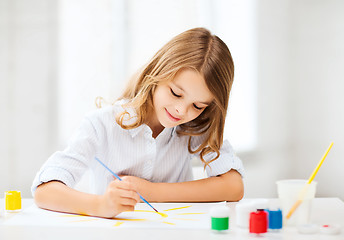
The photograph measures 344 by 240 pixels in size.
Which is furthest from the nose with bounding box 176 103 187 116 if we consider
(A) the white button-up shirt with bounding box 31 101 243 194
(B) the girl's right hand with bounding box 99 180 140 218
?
(B) the girl's right hand with bounding box 99 180 140 218

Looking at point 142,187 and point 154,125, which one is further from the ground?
point 154,125

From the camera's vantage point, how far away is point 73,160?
1218 mm

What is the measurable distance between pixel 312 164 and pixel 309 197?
73.6 inches

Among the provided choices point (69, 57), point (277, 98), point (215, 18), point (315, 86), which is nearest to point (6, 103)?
point (69, 57)

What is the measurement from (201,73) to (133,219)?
1.44ft

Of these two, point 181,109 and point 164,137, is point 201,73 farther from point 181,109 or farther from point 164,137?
point 164,137

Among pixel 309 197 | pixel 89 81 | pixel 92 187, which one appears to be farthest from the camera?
pixel 89 81

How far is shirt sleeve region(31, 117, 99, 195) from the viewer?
1141 mm

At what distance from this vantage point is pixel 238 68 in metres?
2.66

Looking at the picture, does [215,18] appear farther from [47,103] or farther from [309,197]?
[309,197]

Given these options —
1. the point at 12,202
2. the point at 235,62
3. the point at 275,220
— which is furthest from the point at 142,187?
the point at 235,62

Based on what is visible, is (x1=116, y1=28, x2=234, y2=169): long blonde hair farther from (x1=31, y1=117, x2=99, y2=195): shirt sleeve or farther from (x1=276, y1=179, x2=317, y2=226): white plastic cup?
(x1=276, y1=179, x2=317, y2=226): white plastic cup

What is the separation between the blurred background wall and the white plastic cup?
5.79ft

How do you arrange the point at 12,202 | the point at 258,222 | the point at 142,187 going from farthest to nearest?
the point at 142,187 → the point at 12,202 → the point at 258,222
